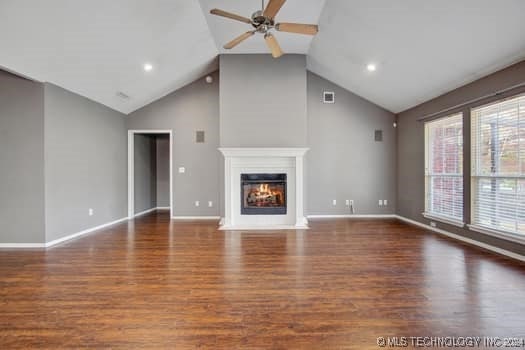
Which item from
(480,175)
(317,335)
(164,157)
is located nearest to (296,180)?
(480,175)

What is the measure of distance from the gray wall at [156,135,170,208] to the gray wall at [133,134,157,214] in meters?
0.10

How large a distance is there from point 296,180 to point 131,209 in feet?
13.6

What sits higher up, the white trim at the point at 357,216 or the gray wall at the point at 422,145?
the gray wall at the point at 422,145

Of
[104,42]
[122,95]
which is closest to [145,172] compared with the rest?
[122,95]

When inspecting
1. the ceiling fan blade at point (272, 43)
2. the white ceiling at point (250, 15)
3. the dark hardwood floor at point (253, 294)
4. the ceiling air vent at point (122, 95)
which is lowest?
the dark hardwood floor at point (253, 294)

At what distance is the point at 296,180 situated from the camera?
5848 mm

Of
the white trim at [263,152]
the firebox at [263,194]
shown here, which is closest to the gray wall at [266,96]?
the white trim at [263,152]

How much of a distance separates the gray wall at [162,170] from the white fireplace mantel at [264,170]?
3.39 metres

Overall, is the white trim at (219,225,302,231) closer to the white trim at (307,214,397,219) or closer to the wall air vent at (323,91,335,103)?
the white trim at (307,214,397,219)

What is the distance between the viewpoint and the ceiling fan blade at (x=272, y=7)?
117 inches

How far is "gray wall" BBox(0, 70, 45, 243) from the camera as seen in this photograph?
4.28 meters

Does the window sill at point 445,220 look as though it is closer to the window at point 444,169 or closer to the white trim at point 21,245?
the window at point 444,169

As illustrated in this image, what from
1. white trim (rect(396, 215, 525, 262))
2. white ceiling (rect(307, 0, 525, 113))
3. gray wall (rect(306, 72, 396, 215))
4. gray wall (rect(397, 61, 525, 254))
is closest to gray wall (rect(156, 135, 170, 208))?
gray wall (rect(306, 72, 396, 215))

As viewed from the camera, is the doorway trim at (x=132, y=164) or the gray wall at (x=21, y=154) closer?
the gray wall at (x=21, y=154)
